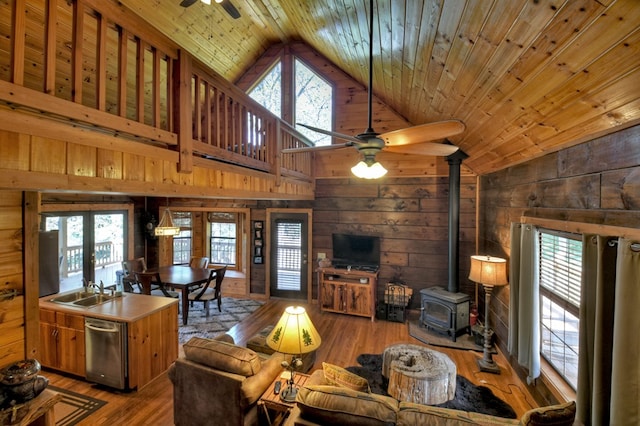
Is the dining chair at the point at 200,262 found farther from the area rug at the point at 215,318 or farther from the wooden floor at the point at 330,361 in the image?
the wooden floor at the point at 330,361

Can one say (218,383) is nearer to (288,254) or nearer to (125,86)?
(125,86)

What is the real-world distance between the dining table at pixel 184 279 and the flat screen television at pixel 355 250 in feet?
7.64

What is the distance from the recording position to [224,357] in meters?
2.46

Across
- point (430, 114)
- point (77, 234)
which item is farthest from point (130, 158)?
point (77, 234)

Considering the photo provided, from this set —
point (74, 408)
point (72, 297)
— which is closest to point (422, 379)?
point (74, 408)

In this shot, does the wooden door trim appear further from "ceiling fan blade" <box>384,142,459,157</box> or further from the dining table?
"ceiling fan blade" <box>384,142,459,157</box>

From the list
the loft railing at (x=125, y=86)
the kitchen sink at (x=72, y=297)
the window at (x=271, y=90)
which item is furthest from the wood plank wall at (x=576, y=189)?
the kitchen sink at (x=72, y=297)

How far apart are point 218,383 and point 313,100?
222 inches

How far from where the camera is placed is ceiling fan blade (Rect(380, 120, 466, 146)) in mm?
2119

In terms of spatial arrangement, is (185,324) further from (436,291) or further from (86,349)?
(436,291)

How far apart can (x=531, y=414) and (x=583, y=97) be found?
1.95 meters

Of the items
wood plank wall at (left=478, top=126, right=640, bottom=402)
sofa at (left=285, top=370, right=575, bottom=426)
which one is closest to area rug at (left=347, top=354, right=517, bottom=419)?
wood plank wall at (left=478, top=126, right=640, bottom=402)

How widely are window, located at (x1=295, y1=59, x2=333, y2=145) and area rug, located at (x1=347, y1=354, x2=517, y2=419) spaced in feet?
14.6

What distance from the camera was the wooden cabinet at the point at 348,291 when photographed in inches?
215
